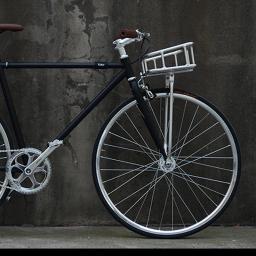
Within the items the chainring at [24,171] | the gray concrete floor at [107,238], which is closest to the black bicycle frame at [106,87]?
the chainring at [24,171]

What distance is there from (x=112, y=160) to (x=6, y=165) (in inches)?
36.6

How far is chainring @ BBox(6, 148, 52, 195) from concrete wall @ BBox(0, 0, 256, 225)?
443 millimetres

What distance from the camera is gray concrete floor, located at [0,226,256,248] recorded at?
4.68m

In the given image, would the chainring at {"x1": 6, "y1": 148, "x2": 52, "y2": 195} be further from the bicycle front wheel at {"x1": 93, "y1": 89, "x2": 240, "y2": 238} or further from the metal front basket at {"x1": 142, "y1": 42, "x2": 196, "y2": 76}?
the metal front basket at {"x1": 142, "y1": 42, "x2": 196, "y2": 76}

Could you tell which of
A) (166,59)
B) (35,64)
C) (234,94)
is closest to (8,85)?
(35,64)

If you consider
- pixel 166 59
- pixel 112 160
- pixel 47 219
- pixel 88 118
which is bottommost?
pixel 47 219

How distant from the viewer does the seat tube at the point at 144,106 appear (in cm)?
482

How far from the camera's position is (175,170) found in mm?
5289

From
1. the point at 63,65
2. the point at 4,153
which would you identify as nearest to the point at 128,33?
the point at 63,65

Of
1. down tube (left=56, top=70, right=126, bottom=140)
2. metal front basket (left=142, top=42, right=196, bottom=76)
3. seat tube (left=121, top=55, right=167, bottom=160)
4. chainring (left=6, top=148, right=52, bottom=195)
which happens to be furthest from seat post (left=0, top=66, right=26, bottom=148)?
metal front basket (left=142, top=42, right=196, bottom=76)

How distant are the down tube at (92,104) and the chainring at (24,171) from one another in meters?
0.23

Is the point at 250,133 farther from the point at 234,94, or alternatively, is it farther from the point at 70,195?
the point at 70,195

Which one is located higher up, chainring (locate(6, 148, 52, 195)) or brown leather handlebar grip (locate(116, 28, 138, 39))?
brown leather handlebar grip (locate(116, 28, 138, 39))

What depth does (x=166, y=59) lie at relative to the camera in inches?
208
